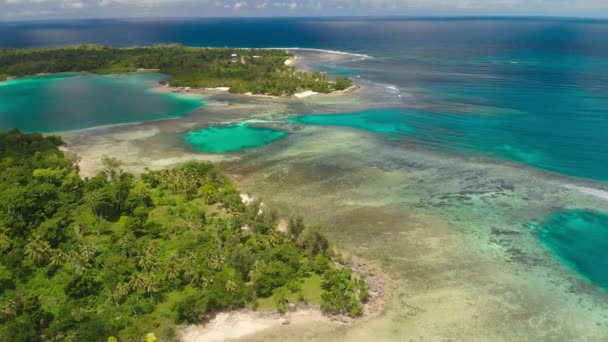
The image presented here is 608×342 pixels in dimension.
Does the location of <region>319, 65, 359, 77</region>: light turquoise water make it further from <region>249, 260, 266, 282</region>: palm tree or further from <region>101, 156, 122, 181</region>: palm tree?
<region>249, 260, 266, 282</region>: palm tree

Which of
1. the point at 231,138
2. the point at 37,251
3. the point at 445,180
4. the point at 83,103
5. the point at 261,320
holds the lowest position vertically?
the point at 261,320

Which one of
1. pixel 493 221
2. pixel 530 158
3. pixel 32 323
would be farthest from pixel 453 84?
pixel 32 323

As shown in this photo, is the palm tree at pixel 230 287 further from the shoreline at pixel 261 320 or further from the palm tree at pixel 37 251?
the palm tree at pixel 37 251

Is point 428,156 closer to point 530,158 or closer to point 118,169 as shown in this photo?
point 530,158

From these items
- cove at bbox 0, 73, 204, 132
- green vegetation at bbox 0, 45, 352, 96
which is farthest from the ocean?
green vegetation at bbox 0, 45, 352, 96

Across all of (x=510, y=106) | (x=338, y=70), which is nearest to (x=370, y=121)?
(x=510, y=106)

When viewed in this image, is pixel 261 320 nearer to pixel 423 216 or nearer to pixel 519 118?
pixel 423 216
